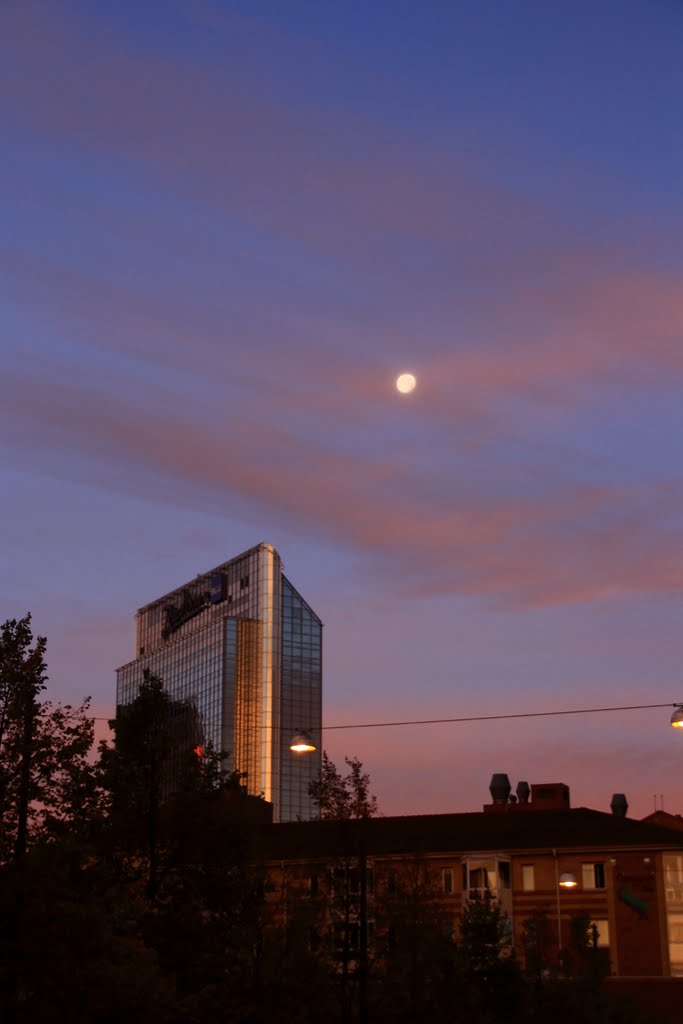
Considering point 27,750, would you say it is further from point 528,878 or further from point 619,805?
point 619,805

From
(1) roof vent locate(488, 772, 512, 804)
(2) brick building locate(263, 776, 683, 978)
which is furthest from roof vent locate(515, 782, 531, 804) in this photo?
(2) brick building locate(263, 776, 683, 978)

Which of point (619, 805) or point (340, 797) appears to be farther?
point (619, 805)

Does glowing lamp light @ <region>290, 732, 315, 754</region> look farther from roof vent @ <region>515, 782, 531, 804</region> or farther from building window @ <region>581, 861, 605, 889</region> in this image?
roof vent @ <region>515, 782, 531, 804</region>

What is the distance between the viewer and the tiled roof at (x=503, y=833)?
95.9m

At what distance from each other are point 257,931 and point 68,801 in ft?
34.9

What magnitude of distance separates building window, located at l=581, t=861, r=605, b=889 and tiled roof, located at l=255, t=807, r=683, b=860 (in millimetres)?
1225

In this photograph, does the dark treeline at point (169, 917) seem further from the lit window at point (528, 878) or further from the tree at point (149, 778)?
the lit window at point (528, 878)

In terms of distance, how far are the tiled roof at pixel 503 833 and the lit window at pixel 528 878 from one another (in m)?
1.28

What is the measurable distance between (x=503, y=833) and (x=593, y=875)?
7.21 m

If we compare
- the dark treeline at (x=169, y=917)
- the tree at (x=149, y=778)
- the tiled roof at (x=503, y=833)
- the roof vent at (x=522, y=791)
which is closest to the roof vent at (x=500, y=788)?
the roof vent at (x=522, y=791)

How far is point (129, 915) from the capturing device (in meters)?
34.4

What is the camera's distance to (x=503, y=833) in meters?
101

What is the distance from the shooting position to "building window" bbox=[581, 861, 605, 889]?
3760 inches

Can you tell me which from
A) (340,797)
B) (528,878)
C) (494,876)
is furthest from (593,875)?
(340,797)
